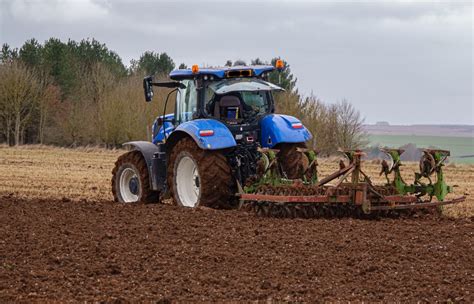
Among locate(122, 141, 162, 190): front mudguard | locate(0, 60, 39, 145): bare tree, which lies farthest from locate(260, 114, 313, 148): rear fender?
locate(0, 60, 39, 145): bare tree

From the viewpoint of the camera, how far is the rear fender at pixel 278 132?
40.6 feet

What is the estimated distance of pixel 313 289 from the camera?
7.17 metres

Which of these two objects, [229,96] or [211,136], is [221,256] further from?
[229,96]

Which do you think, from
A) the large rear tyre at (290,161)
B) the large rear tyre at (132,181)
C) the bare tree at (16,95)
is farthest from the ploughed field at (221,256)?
the bare tree at (16,95)

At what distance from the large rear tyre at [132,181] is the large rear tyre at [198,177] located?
859 millimetres

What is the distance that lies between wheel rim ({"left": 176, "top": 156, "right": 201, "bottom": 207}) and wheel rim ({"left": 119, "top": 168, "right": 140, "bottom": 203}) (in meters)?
1.34

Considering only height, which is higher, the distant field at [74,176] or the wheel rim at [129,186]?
the wheel rim at [129,186]

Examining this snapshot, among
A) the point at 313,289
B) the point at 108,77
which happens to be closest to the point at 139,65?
the point at 108,77

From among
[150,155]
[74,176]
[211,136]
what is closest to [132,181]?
[150,155]

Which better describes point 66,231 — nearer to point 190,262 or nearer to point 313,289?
point 190,262

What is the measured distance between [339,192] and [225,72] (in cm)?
266

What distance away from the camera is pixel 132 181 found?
549 inches

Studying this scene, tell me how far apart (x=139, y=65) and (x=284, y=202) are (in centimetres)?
5810

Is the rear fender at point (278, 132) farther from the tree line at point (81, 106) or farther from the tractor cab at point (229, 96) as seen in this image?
the tree line at point (81, 106)
